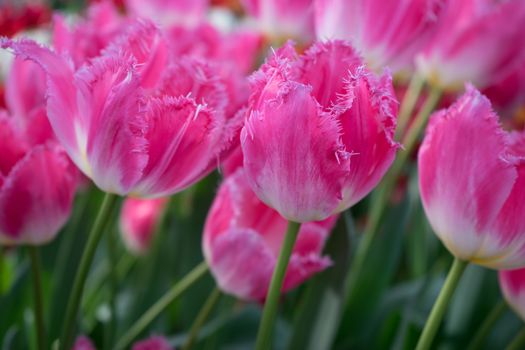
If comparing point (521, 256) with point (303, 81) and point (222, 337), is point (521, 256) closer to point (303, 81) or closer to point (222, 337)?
Answer: point (303, 81)

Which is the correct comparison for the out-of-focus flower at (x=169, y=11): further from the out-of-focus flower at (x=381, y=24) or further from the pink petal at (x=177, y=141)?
the pink petal at (x=177, y=141)

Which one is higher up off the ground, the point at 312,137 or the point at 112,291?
the point at 312,137

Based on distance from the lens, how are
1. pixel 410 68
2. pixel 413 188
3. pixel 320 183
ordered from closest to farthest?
pixel 320 183, pixel 410 68, pixel 413 188

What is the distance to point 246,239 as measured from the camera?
422 millimetres

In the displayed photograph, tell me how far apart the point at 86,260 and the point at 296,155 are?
108mm

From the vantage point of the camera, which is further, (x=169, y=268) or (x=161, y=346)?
(x=169, y=268)

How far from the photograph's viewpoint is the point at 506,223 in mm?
336

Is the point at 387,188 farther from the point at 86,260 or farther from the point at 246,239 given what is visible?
the point at 86,260

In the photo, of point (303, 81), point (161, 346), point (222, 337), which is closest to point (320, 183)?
point (303, 81)

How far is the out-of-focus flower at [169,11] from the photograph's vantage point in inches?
31.1

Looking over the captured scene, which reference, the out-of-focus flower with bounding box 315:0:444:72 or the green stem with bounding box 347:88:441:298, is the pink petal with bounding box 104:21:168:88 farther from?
the green stem with bounding box 347:88:441:298

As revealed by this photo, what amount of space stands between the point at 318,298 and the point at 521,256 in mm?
148

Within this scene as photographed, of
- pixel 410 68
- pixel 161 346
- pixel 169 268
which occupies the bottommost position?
pixel 169 268

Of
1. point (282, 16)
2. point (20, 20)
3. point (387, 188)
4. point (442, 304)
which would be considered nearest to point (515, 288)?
point (442, 304)
